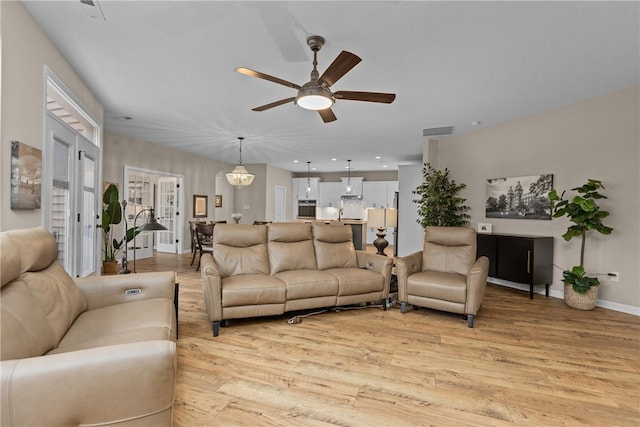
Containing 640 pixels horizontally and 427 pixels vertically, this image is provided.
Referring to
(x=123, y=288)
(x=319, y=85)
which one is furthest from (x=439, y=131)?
(x=123, y=288)

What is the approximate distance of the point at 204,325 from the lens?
10.3 feet

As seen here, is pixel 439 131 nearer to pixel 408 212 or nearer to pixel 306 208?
pixel 408 212

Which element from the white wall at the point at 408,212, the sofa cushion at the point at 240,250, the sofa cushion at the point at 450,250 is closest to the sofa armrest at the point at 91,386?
the sofa cushion at the point at 240,250

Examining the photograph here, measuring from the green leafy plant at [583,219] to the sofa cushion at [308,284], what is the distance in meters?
2.93

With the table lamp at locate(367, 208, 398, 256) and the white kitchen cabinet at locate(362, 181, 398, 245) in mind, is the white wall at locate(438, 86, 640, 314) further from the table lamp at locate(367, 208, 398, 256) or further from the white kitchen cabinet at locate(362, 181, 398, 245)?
the white kitchen cabinet at locate(362, 181, 398, 245)

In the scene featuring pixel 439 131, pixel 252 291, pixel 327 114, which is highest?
pixel 439 131

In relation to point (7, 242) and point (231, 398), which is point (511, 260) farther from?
point (7, 242)

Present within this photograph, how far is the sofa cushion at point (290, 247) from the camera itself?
3628 millimetres

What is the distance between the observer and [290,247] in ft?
12.3

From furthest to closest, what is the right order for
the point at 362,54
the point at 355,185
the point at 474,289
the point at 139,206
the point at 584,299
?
the point at 355,185
the point at 139,206
the point at 584,299
the point at 474,289
the point at 362,54

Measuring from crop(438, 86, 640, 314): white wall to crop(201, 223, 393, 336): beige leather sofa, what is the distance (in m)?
2.62

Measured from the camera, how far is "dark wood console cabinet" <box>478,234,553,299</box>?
167 inches

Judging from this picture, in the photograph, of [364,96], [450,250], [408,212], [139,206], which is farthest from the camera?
[139,206]

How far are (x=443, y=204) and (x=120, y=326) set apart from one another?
5132 millimetres
